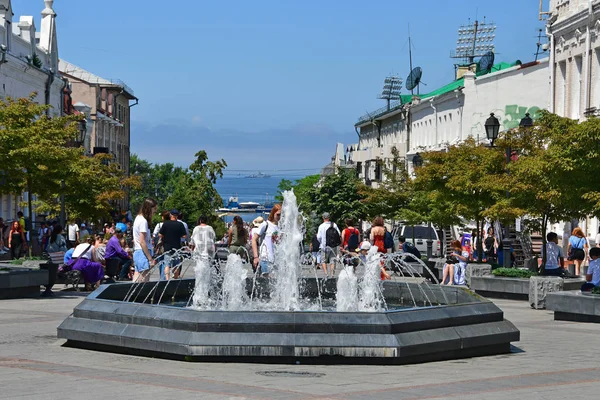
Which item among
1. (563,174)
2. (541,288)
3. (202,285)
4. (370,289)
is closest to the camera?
(370,289)

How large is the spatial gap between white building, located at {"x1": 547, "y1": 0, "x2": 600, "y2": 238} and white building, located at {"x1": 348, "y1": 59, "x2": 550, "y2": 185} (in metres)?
3.55

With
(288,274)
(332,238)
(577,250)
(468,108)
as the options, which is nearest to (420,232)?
(468,108)

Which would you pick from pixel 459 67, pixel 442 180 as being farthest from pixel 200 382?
pixel 459 67

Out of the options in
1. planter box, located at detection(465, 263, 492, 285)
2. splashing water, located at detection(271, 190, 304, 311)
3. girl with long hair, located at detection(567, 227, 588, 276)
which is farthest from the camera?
girl with long hair, located at detection(567, 227, 588, 276)

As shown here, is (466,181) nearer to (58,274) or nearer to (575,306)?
(58,274)

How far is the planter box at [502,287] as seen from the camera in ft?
76.3

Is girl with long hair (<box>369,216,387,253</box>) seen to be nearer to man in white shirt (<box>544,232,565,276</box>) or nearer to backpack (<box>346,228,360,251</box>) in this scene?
backpack (<box>346,228,360,251</box>)

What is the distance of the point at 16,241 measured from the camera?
37.5m

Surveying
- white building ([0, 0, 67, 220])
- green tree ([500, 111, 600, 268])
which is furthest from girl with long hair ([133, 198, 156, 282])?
white building ([0, 0, 67, 220])

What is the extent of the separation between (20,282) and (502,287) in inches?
370

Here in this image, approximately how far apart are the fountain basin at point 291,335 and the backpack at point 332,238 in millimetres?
13926

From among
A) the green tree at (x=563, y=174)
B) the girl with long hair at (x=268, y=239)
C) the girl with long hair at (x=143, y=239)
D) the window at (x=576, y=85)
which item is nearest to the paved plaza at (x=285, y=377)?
the girl with long hair at (x=143, y=239)

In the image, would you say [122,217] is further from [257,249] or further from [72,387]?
[72,387]

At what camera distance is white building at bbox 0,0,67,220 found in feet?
177
